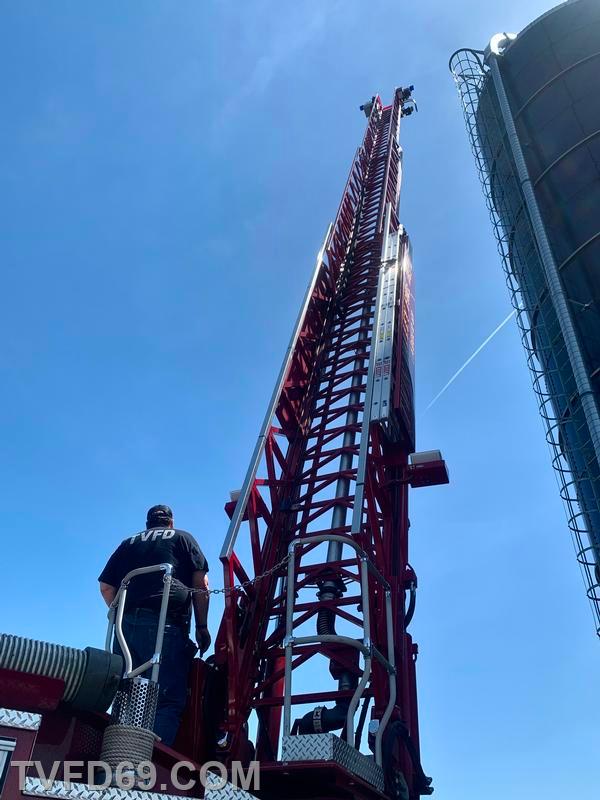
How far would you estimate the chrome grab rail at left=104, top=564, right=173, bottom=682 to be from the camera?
6.95m

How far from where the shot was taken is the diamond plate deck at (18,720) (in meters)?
3.94

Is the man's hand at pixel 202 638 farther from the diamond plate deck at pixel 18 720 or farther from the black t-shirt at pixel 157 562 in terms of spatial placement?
the diamond plate deck at pixel 18 720

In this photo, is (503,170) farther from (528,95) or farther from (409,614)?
(409,614)

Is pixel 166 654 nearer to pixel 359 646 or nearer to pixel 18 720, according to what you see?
pixel 359 646

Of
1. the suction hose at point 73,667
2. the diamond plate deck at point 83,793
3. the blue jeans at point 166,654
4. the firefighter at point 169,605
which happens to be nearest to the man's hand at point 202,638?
the firefighter at point 169,605

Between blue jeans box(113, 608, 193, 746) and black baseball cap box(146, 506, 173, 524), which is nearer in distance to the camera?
blue jeans box(113, 608, 193, 746)

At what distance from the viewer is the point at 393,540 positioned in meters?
12.2

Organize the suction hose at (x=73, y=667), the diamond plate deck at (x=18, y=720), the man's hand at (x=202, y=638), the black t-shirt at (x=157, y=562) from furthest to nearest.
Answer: the man's hand at (x=202, y=638)
the black t-shirt at (x=157, y=562)
the suction hose at (x=73, y=667)
the diamond plate deck at (x=18, y=720)

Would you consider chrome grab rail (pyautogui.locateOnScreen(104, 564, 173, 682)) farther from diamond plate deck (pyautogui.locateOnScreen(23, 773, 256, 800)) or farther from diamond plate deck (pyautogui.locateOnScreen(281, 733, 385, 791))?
diamond plate deck (pyautogui.locateOnScreen(23, 773, 256, 800))

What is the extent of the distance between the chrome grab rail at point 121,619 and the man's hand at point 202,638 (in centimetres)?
78

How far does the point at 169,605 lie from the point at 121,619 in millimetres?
506

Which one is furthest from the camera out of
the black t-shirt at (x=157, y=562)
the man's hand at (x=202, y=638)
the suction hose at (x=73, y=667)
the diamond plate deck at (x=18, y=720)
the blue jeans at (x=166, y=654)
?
the man's hand at (x=202, y=638)

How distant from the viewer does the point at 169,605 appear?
25.8 feet

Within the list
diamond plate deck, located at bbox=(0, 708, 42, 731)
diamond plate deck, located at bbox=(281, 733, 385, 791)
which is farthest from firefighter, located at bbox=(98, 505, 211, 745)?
diamond plate deck, located at bbox=(0, 708, 42, 731)
